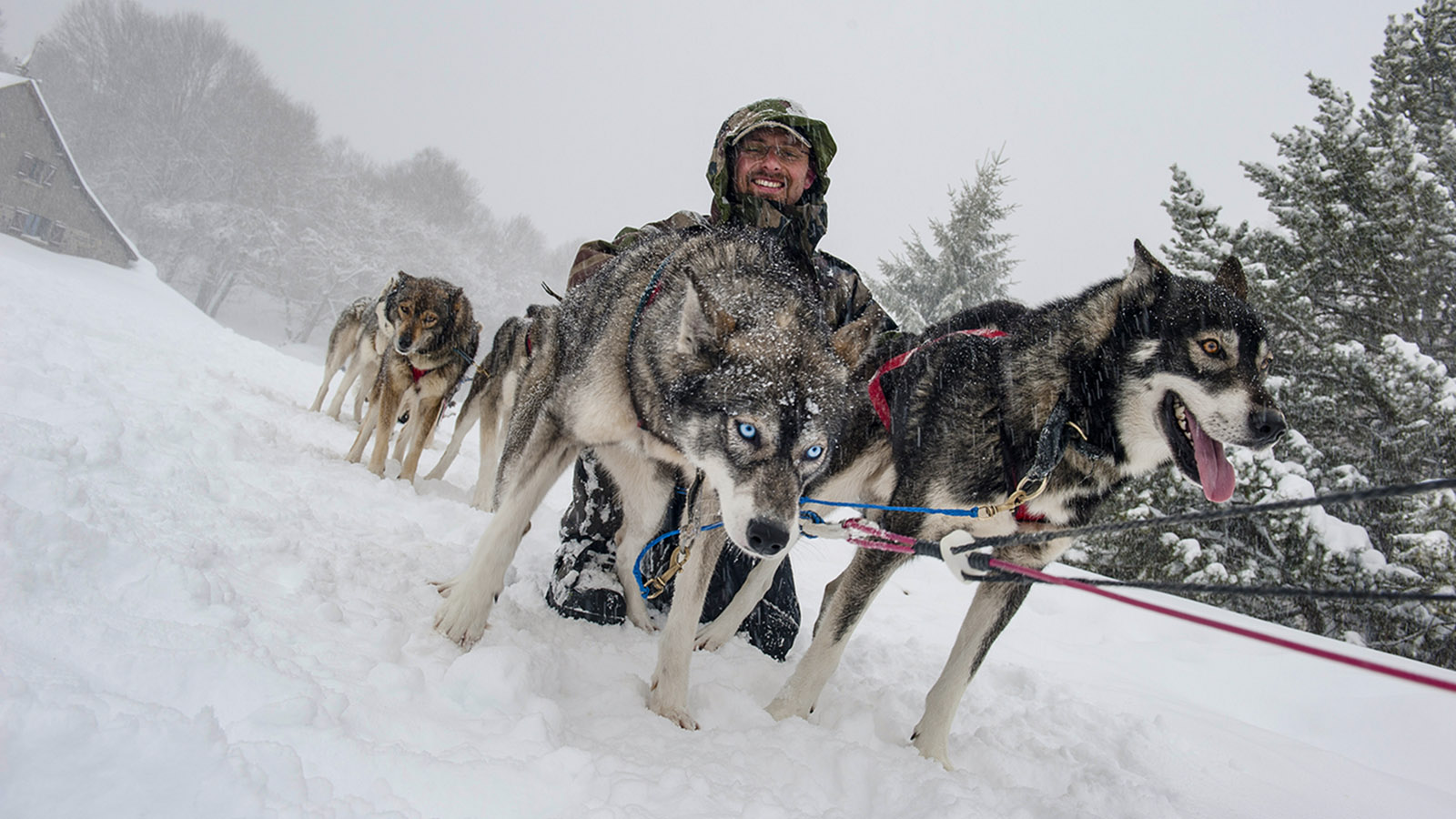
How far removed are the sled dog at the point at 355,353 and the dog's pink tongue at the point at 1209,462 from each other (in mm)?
8637

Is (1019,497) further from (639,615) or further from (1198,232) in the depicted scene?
(1198,232)

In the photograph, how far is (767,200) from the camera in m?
3.67

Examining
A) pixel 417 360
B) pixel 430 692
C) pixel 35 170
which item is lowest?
pixel 430 692

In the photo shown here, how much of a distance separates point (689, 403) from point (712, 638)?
5.02 feet

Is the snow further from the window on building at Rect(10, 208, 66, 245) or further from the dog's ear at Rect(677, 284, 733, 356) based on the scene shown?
the window on building at Rect(10, 208, 66, 245)

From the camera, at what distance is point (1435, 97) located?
10414 mm

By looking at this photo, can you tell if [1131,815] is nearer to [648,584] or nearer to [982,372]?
[982,372]

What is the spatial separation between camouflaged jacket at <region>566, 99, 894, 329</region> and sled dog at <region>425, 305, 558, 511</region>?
2.66 m

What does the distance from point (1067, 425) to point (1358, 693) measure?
2.92 m

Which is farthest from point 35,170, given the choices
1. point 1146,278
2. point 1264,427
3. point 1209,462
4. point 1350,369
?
point 1350,369

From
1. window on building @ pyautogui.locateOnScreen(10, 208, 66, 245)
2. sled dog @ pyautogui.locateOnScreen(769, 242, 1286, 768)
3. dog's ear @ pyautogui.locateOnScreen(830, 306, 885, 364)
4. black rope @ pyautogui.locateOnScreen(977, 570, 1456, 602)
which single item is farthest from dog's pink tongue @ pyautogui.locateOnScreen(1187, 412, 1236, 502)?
window on building @ pyautogui.locateOnScreen(10, 208, 66, 245)

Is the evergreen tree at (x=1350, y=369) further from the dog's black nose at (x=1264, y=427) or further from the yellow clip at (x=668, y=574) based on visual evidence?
the yellow clip at (x=668, y=574)

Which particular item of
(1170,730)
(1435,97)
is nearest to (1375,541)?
(1170,730)

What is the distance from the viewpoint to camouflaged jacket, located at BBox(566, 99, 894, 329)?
11.8 ft
